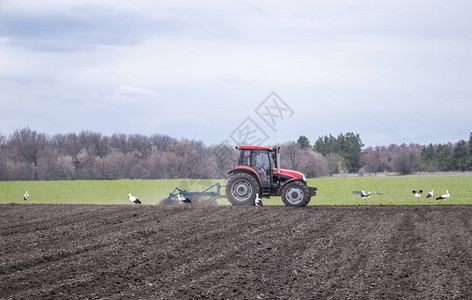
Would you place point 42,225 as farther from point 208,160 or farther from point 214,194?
point 208,160

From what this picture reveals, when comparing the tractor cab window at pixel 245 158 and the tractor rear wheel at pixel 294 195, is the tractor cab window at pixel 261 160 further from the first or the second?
the tractor rear wheel at pixel 294 195

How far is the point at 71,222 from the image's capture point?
15.3 metres

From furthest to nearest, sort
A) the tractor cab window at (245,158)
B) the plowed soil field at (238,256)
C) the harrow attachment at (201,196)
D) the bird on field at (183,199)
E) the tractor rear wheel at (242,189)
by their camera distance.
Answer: the bird on field at (183,199), the harrow attachment at (201,196), the tractor cab window at (245,158), the tractor rear wheel at (242,189), the plowed soil field at (238,256)

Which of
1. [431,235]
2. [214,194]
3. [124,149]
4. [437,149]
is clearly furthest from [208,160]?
[437,149]

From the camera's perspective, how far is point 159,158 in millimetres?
68312

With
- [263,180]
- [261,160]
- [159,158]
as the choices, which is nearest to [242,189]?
[263,180]

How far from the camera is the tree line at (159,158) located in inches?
2488

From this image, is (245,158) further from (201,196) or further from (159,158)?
(159,158)

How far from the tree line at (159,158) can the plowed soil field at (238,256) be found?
3308cm

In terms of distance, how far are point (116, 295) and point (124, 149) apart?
75.5 m

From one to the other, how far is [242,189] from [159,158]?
2018 inches

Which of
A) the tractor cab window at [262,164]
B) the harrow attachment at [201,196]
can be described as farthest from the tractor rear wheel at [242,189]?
the harrow attachment at [201,196]

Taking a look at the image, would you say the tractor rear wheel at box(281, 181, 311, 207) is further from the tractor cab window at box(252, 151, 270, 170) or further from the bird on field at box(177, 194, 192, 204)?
the bird on field at box(177, 194, 192, 204)

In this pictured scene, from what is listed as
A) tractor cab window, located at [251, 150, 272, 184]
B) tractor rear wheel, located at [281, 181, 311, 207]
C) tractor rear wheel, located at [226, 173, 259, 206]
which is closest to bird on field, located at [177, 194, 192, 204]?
tractor rear wheel, located at [226, 173, 259, 206]
